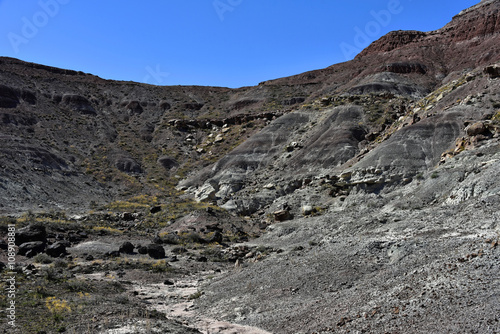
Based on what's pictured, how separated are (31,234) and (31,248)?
184cm

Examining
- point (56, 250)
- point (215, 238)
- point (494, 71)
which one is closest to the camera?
point (56, 250)

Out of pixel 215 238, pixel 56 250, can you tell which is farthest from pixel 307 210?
pixel 56 250

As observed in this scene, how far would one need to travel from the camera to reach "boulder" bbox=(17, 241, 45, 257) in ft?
70.5

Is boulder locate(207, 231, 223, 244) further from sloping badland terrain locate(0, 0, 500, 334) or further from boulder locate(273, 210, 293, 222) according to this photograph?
boulder locate(273, 210, 293, 222)

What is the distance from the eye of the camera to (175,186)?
5041cm

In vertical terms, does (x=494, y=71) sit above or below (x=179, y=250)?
above

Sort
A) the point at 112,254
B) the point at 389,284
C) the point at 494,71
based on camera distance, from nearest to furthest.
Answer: the point at 389,284
the point at 112,254
the point at 494,71

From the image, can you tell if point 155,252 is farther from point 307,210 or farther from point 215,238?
point 307,210

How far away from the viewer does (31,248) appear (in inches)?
856

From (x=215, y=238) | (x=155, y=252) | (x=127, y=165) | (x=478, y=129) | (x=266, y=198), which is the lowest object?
(x=215, y=238)

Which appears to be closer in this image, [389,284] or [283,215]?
[389,284]

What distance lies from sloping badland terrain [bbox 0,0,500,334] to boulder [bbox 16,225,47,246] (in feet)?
0.32

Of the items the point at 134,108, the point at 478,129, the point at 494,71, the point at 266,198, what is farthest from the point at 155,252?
the point at 134,108

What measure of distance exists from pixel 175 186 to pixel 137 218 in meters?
15.0
